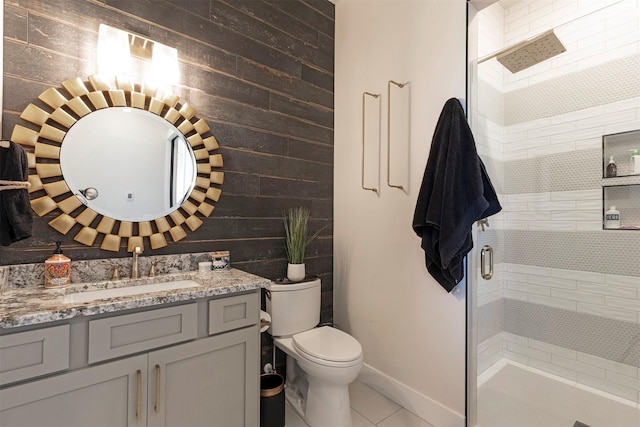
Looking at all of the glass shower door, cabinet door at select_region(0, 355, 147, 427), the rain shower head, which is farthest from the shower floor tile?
the rain shower head

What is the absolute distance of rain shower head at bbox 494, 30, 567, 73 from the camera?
1650mm

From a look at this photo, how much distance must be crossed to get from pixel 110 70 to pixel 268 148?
95 cm

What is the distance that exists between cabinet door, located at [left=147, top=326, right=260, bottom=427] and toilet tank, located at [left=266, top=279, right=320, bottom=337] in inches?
16.9

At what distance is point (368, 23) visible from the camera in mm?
2225

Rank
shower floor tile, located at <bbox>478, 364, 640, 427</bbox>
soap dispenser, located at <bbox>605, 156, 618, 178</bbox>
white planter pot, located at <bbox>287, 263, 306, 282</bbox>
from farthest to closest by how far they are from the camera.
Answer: white planter pot, located at <bbox>287, 263, 306, 282</bbox>
soap dispenser, located at <bbox>605, 156, 618, 178</bbox>
shower floor tile, located at <bbox>478, 364, 640, 427</bbox>

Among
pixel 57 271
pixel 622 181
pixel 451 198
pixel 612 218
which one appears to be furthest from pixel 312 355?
pixel 622 181

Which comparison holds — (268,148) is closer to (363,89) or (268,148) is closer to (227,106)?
(227,106)

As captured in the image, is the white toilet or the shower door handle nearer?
the white toilet

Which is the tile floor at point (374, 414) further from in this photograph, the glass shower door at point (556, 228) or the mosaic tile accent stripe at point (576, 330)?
the mosaic tile accent stripe at point (576, 330)

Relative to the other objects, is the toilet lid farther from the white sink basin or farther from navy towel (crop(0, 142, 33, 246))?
navy towel (crop(0, 142, 33, 246))

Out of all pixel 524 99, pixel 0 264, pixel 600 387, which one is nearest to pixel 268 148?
pixel 0 264

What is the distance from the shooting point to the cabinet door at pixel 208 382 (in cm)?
120

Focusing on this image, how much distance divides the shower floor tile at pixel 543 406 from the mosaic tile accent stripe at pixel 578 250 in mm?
766

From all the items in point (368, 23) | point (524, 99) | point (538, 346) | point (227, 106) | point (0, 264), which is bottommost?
point (538, 346)
